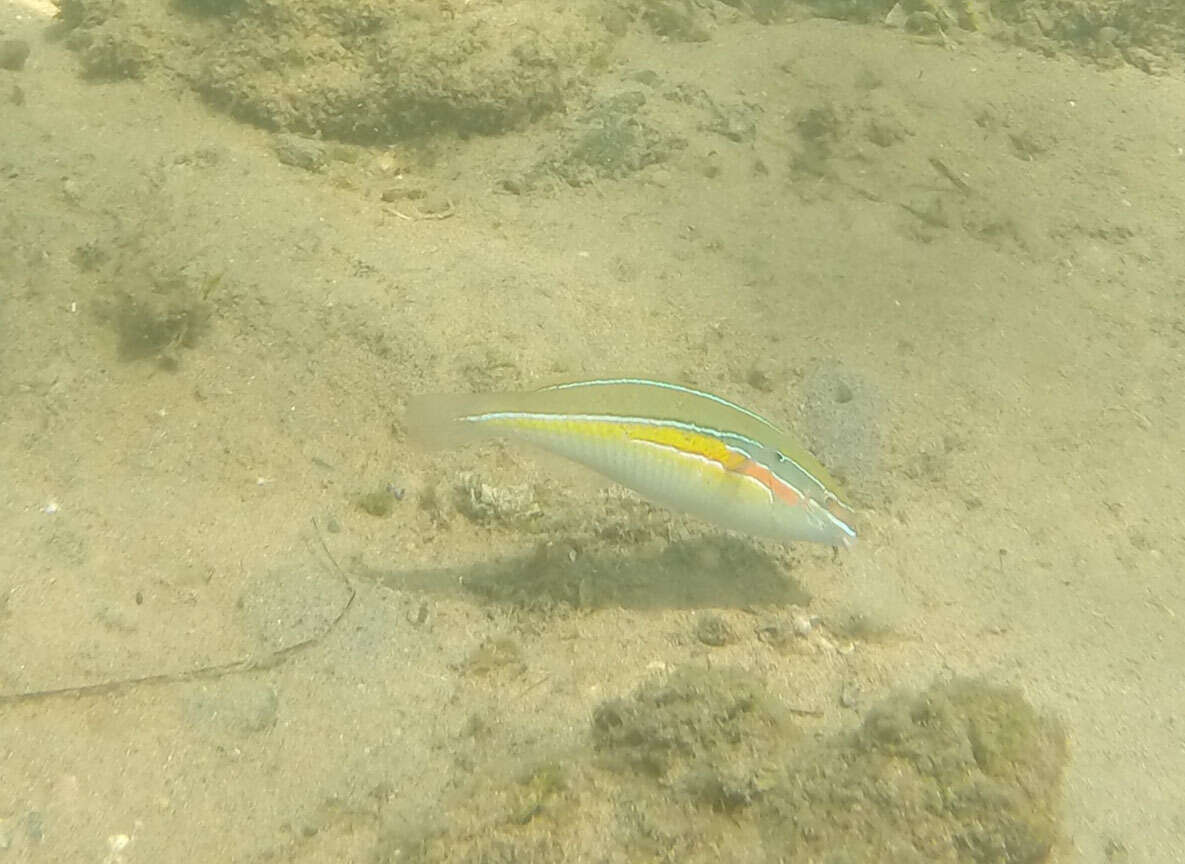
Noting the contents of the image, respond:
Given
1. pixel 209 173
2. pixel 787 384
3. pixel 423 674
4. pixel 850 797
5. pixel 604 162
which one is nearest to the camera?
pixel 850 797

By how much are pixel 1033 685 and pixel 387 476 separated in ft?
8.84

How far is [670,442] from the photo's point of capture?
2.96 metres

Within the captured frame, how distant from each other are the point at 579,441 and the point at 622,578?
2.29 feet

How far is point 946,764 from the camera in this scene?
210cm

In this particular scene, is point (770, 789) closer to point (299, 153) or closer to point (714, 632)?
point (714, 632)

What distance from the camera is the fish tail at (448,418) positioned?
303 centimetres

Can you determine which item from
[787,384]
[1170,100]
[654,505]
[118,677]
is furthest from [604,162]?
[1170,100]

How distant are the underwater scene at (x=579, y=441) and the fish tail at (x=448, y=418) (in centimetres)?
2

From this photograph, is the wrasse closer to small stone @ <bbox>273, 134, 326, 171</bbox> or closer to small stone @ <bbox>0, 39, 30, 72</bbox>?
small stone @ <bbox>273, 134, 326, 171</bbox>

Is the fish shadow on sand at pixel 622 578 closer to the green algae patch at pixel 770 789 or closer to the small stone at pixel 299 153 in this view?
the green algae patch at pixel 770 789

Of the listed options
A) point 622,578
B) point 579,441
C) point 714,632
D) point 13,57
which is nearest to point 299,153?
point 13,57

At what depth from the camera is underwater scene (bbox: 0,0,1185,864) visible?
7.75 feet

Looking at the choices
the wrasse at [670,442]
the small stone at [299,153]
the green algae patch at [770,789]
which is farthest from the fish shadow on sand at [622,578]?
the small stone at [299,153]

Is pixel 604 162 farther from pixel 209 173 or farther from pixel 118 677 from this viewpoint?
pixel 118 677
